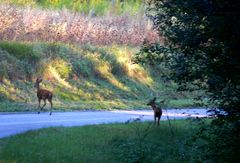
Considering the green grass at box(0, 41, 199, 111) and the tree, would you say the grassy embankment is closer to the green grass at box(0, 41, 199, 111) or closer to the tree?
the green grass at box(0, 41, 199, 111)

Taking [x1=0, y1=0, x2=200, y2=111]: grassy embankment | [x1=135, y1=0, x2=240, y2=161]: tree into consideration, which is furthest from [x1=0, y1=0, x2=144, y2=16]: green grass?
[x1=135, y1=0, x2=240, y2=161]: tree

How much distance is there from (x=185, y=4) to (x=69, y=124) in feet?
29.8

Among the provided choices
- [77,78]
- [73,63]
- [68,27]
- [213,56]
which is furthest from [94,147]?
[68,27]

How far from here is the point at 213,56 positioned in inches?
424

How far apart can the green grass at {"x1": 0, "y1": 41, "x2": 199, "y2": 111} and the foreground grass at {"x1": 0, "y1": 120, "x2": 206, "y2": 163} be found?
7.09 m

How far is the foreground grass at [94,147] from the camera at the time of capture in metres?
11.8

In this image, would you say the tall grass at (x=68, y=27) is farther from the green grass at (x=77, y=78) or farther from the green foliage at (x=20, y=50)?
the green foliage at (x=20, y=50)

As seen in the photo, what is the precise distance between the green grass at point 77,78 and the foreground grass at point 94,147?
709cm

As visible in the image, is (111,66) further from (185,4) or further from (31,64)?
(185,4)

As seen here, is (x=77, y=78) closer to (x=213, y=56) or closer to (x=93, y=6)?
(x=93, y=6)

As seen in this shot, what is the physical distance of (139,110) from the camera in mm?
27141

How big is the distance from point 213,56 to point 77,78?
Result: 20.8 meters

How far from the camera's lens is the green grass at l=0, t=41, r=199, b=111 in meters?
25.8

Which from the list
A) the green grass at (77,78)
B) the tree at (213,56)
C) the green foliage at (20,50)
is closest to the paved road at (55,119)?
the green grass at (77,78)
